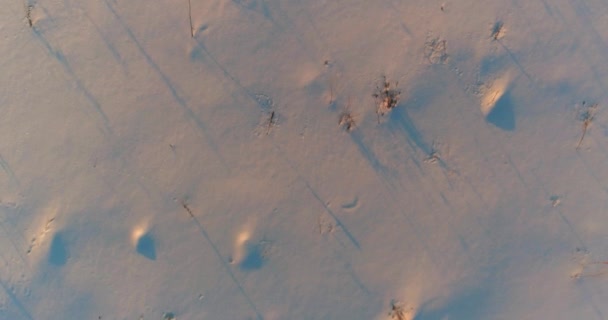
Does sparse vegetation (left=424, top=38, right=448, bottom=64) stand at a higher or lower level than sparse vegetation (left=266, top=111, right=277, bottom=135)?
lower

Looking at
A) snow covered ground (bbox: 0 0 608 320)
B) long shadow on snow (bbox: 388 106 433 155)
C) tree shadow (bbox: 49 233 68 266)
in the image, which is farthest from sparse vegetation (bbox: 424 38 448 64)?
tree shadow (bbox: 49 233 68 266)

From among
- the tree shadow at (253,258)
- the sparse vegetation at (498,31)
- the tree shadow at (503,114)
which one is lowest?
the tree shadow at (503,114)

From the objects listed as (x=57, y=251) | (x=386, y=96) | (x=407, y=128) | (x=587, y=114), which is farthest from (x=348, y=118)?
(x=57, y=251)

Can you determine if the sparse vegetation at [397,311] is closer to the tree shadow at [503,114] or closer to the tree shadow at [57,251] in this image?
the tree shadow at [503,114]

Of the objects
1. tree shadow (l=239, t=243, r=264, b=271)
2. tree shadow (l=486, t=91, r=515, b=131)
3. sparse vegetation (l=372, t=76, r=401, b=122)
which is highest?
sparse vegetation (l=372, t=76, r=401, b=122)

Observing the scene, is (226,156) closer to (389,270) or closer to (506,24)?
(389,270)

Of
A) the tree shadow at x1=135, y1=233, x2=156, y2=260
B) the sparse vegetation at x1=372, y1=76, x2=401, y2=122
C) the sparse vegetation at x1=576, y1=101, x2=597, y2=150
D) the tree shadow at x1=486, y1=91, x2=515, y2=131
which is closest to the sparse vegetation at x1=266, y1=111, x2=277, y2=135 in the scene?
the sparse vegetation at x1=372, y1=76, x2=401, y2=122

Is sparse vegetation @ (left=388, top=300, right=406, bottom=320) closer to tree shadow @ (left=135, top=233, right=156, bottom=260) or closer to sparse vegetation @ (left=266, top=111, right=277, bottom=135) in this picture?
sparse vegetation @ (left=266, top=111, right=277, bottom=135)

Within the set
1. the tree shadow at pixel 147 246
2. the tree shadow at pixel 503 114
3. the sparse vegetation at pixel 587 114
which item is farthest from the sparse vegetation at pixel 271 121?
the sparse vegetation at pixel 587 114
